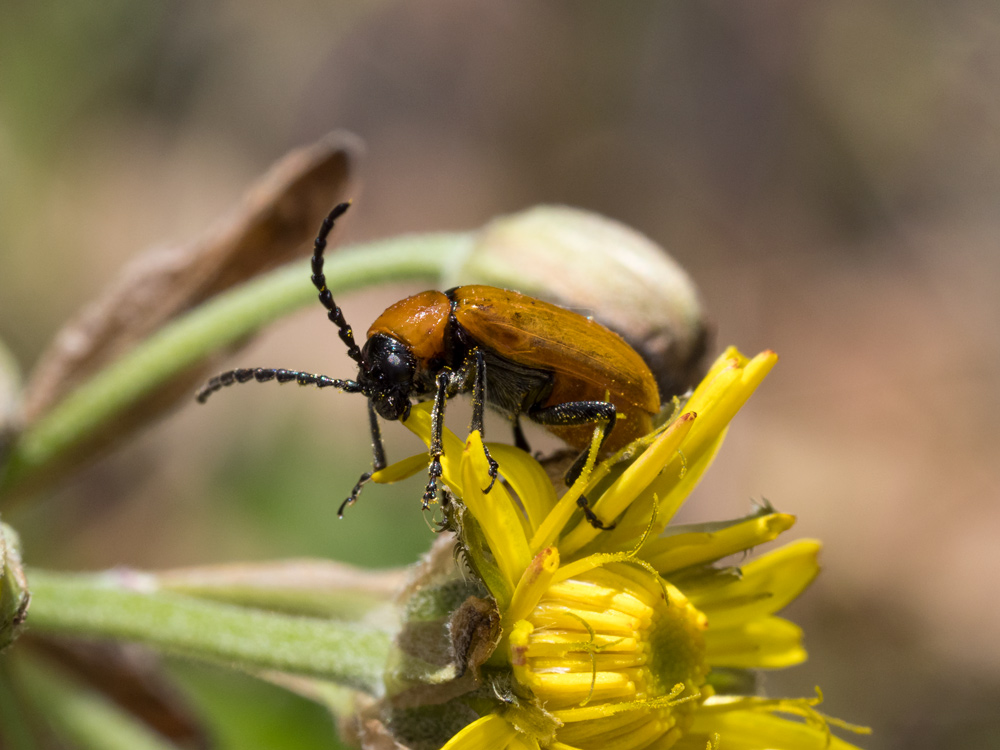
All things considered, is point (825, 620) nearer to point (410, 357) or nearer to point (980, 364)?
point (980, 364)

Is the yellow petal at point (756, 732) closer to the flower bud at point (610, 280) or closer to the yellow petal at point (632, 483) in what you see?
the yellow petal at point (632, 483)

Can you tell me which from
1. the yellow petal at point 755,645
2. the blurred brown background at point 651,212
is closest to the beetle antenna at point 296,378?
the yellow petal at point 755,645

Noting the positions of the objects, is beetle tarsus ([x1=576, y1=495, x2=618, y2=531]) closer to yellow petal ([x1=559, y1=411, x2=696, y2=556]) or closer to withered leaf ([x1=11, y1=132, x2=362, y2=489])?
yellow petal ([x1=559, y1=411, x2=696, y2=556])

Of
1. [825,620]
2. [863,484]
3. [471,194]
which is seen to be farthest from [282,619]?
[471,194]

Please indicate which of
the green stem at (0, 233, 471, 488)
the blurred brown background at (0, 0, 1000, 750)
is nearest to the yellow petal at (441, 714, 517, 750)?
the green stem at (0, 233, 471, 488)

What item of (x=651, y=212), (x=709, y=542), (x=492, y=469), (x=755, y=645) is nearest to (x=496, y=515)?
(x=492, y=469)
